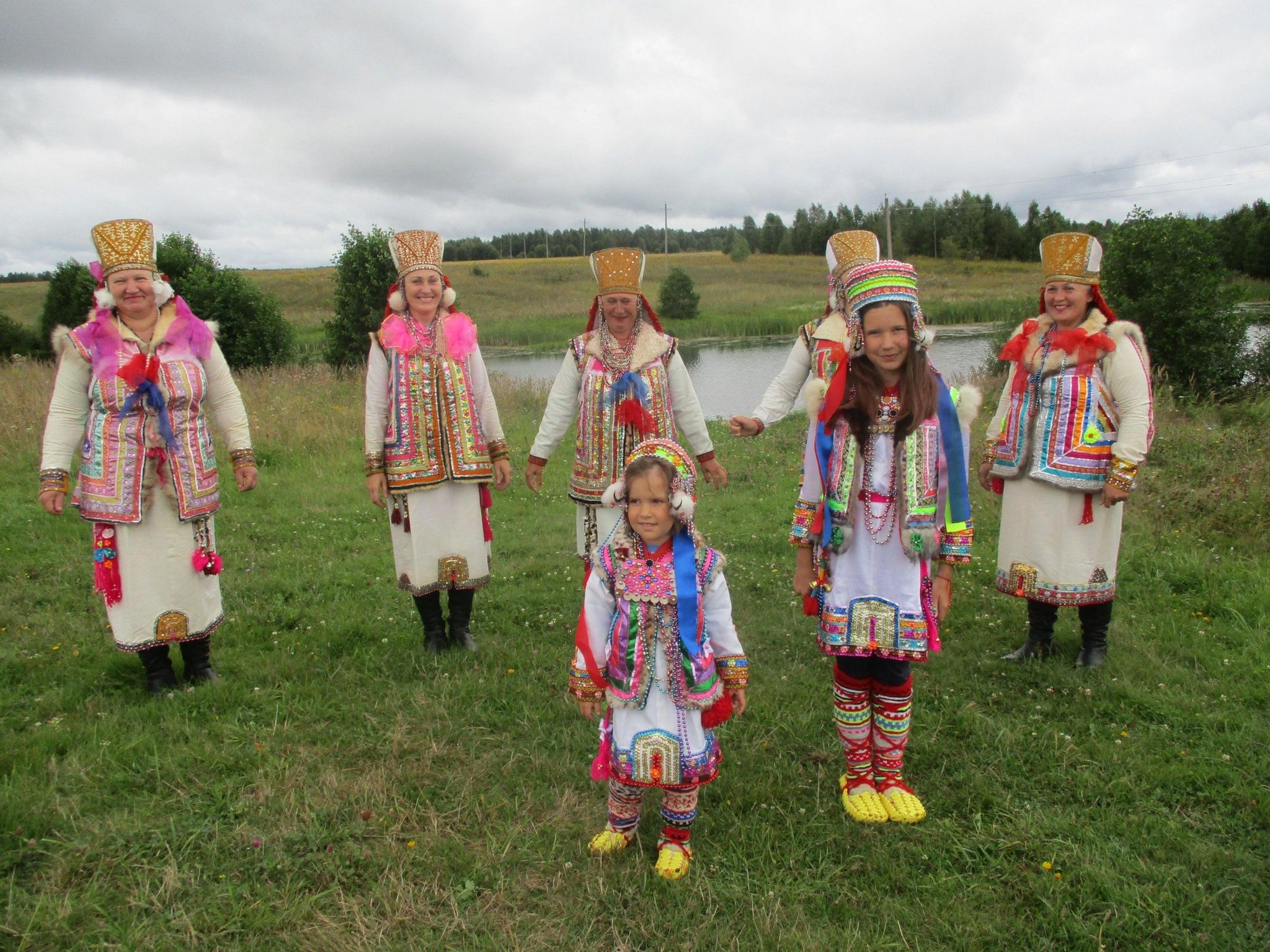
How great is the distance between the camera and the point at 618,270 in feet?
14.3

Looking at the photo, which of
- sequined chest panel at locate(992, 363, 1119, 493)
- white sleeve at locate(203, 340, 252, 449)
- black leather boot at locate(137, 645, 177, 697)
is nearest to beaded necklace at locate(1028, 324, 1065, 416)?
sequined chest panel at locate(992, 363, 1119, 493)

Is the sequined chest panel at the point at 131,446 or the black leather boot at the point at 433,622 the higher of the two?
the sequined chest panel at the point at 131,446

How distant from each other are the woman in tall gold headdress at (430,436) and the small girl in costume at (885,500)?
2.08 metres

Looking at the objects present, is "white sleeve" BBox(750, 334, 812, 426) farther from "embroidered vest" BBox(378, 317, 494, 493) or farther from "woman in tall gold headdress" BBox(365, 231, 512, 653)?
"embroidered vest" BBox(378, 317, 494, 493)

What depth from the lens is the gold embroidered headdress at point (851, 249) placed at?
481cm

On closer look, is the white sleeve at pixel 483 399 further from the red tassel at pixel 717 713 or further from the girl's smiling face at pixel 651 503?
the red tassel at pixel 717 713

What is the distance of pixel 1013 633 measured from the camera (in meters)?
4.93

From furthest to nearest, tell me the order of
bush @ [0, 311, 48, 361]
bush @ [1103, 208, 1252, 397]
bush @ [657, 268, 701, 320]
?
1. bush @ [657, 268, 701, 320]
2. bush @ [0, 311, 48, 361]
3. bush @ [1103, 208, 1252, 397]

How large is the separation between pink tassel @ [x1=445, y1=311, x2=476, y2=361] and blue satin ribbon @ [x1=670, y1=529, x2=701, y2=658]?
232 cm

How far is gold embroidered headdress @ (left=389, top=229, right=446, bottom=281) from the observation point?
450 cm

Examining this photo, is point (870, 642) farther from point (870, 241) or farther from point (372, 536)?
point (372, 536)

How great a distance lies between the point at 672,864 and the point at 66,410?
3.46 m

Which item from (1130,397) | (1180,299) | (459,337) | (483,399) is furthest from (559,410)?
(1180,299)

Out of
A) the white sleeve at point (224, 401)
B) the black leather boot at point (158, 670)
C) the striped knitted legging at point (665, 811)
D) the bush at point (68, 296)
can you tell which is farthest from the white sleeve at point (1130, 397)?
the bush at point (68, 296)
